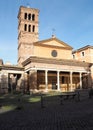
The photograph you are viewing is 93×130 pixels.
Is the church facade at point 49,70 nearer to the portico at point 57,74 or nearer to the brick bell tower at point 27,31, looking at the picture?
the portico at point 57,74

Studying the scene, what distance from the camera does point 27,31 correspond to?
5241cm

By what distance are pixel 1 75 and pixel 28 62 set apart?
19.3 feet

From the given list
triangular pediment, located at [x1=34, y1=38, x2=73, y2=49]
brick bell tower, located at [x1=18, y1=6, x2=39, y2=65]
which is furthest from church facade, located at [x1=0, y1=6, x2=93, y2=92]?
brick bell tower, located at [x1=18, y1=6, x2=39, y2=65]

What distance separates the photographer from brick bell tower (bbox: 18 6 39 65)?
1982 inches

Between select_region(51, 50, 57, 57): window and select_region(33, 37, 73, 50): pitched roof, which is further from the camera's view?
select_region(51, 50, 57, 57): window

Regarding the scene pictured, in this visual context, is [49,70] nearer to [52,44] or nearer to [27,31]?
[52,44]

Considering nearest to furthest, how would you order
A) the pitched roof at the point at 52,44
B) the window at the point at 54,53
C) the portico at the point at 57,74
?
the portico at the point at 57,74 < the pitched roof at the point at 52,44 < the window at the point at 54,53

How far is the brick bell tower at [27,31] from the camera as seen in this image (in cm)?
5034

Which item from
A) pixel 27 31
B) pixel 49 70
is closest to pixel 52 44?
pixel 49 70

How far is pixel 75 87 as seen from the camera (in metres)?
44.5

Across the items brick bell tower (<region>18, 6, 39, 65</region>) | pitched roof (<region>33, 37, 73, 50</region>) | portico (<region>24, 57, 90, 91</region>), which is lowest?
portico (<region>24, 57, 90, 91</region>)

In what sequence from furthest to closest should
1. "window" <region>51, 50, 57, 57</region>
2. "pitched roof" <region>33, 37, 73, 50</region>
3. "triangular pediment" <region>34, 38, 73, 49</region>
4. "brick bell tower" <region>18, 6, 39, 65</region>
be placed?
1. "brick bell tower" <region>18, 6, 39, 65</region>
2. "window" <region>51, 50, 57, 57</region>
3. "triangular pediment" <region>34, 38, 73, 49</region>
4. "pitched roof" <region>33, 37, 73, 50</region>

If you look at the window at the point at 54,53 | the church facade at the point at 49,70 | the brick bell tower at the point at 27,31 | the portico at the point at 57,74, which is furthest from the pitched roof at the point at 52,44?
the brick bell tower at the point at 27,31

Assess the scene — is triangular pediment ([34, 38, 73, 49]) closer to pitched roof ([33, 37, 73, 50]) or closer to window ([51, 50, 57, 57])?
pitched roof ([33, 37, 73, 50])
